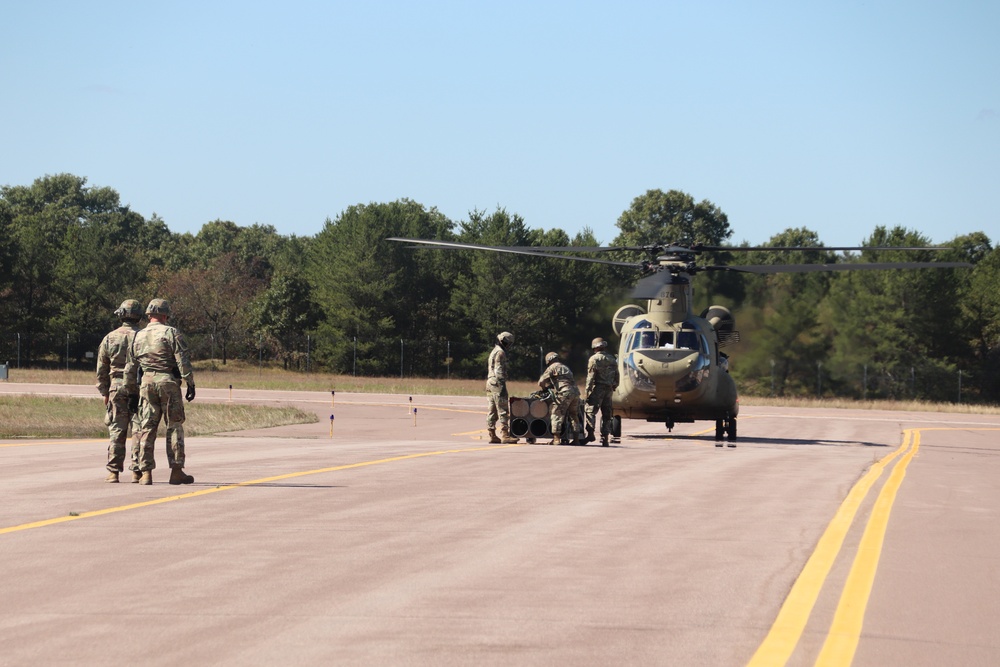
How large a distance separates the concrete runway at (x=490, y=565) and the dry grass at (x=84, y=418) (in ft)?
37.0

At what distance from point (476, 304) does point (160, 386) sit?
2916 inches

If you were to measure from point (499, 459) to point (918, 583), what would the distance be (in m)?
10.8

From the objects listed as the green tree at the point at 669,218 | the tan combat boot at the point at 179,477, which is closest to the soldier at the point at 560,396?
the tan combat boot at the point at 179,477

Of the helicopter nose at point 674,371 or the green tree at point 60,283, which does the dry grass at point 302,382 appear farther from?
the helicopter nose at point 674,371

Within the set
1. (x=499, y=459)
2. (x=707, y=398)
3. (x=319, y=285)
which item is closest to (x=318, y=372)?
(x=319, y=285)

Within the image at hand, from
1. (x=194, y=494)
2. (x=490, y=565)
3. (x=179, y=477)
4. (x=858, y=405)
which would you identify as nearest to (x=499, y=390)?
(x=179, y=477)

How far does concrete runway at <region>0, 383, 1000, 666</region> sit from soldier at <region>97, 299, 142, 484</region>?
47cm

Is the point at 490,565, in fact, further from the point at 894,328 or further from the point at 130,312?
the point at 894,328

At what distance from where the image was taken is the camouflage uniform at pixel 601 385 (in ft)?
88.9

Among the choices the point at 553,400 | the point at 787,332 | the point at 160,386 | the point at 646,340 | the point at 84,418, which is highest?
the point at 787,332

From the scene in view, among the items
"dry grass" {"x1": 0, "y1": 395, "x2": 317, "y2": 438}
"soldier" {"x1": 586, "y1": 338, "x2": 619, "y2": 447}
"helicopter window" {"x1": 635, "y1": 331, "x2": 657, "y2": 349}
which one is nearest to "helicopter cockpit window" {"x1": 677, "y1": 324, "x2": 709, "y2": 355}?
"helicopter window" {"x1": 635, "y1": 331, "x2": 657, "y2": 349}

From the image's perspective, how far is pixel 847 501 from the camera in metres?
13.9

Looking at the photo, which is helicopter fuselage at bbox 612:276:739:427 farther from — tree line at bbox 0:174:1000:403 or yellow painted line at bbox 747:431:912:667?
tree line at bbox 0:174:1000:403

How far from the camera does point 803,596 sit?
7.95 meters
